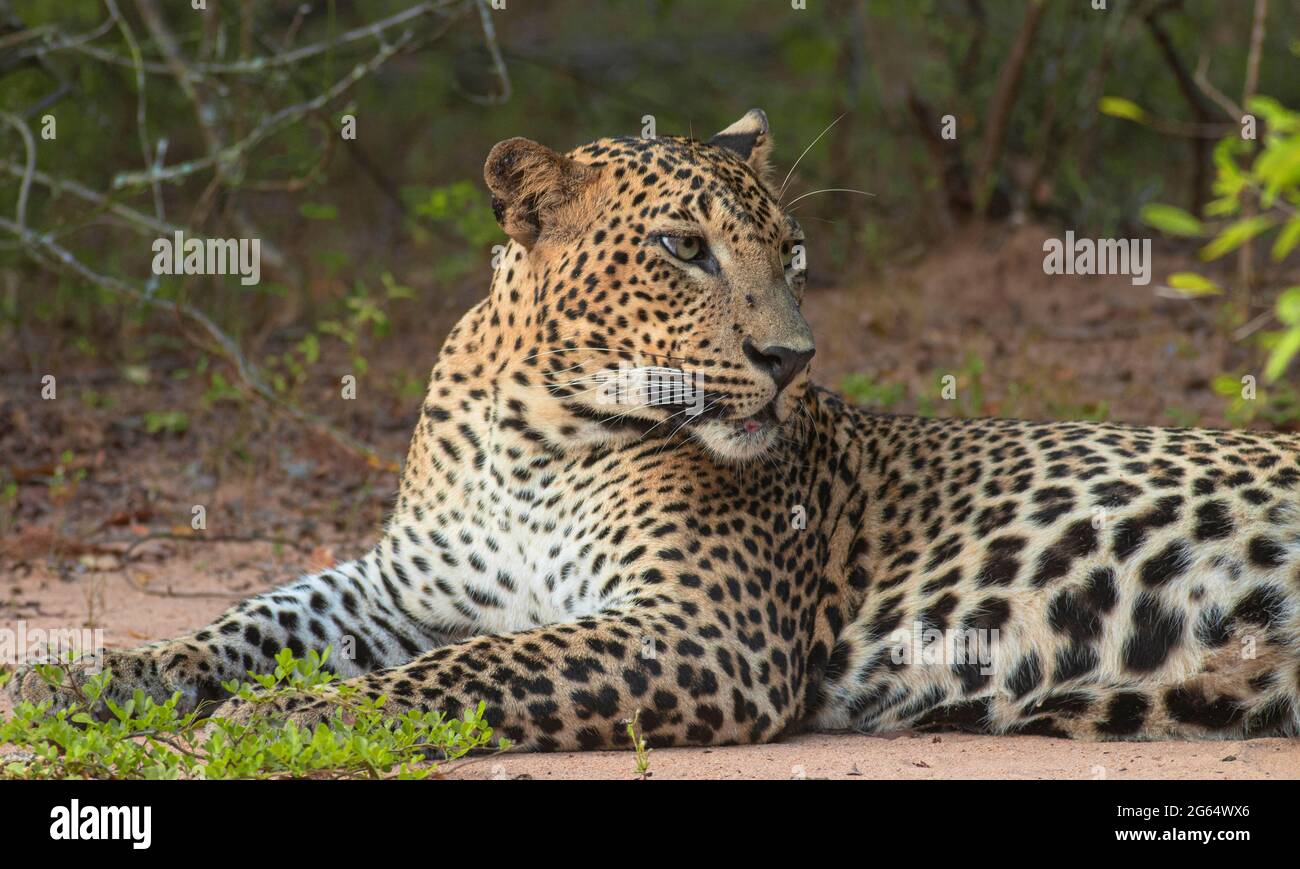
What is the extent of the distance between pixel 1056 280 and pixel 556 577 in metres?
7.95

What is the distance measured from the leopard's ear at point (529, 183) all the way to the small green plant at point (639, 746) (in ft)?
6.04

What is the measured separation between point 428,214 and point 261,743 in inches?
299

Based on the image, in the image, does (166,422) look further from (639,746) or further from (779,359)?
(639,746)

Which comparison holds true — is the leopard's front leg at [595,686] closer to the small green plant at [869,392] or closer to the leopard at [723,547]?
the leopard at [723,547]

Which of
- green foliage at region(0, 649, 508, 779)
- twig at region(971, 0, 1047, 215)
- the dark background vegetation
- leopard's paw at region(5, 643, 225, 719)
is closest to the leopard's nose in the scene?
green foliage at region(0, 649, 508, 779)

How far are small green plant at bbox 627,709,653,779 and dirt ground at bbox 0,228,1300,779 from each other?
6cm

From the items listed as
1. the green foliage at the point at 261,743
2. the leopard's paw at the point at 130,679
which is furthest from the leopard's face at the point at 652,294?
the leopard's paw at the point at 130,679

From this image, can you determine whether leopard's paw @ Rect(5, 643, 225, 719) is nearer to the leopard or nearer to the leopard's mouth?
the leopard

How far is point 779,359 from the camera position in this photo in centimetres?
512

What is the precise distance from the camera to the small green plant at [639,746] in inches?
176

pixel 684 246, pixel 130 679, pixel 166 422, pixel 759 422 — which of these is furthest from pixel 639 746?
pixel 166 422

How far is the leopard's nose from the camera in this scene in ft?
16.7

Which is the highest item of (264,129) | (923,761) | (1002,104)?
(1002,104)
